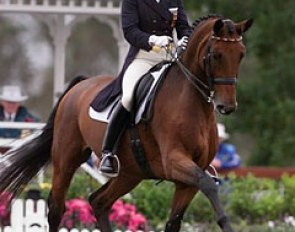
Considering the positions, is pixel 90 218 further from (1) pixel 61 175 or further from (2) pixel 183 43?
(2) pixel 183 43

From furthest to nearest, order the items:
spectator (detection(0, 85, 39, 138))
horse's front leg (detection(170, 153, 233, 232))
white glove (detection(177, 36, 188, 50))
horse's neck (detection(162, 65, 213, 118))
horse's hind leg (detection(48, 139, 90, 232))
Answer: spectator (detection(0, 85, 39, 138)), horse's hind leg (detection(48, 139, 90, 232)), white glove (detection(177, 36, 188, 50)), horse's neck (detection(162, 65, 213, 118)), horse's front leg (detection(170, 153, 233, 232))

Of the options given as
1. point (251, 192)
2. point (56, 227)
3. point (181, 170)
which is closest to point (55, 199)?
point (56, 227)

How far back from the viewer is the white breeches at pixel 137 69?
471 inches

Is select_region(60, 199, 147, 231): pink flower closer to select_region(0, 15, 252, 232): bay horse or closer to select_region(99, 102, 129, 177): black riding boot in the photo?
select_region(0, 15, 252, 232): bay horse

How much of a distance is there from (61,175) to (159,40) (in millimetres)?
2217

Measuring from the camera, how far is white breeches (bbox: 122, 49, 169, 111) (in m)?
12.0

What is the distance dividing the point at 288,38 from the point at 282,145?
7.47ft

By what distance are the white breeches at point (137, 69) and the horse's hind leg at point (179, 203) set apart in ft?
2.72

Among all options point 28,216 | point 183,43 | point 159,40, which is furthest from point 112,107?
point 28,216

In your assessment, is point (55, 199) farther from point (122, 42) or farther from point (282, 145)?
point (282, 145)

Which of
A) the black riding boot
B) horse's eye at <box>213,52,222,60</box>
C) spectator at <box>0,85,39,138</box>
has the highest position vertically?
horse's eye at <box>213,52,222,60</box>

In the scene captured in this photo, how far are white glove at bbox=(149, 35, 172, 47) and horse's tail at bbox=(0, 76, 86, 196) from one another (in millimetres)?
2015

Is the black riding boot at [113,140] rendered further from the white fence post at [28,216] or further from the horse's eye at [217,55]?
the white fence post at [28,216]

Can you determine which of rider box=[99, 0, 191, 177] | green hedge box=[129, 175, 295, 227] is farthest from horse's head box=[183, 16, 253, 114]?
green hedge box=[129, 175, 295, 227]
